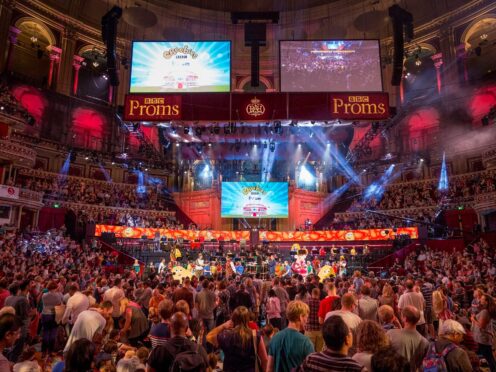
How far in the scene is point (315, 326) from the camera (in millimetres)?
6742

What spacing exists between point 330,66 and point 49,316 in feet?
43.1

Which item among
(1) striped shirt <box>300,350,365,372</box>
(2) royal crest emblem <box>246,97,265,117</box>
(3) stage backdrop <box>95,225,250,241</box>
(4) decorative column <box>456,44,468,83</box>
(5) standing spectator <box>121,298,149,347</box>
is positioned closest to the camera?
(1) striped shirt <box>300,350,365,372</box>

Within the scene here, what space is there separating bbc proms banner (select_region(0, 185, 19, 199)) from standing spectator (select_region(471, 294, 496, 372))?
23818 millimetres

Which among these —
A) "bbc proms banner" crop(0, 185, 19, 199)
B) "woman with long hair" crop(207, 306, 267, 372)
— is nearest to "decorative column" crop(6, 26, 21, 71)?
"bbc proms banner" crop(0, 185, 19, 199)

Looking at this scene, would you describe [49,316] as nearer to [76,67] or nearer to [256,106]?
[256,106]

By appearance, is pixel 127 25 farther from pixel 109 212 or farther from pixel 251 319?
pixel 251 319

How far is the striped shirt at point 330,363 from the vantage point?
9.29ft

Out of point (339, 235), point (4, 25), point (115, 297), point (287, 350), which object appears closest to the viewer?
point (287, 350)

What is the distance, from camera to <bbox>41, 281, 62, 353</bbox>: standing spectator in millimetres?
7652


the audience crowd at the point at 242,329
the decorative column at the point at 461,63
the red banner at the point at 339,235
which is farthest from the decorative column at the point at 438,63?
the audience crowd at the point at 242,329

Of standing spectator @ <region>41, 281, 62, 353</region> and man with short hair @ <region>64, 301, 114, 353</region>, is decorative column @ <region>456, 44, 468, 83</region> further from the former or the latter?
man with short hair @ <region>64, 301, 114, 353</region>

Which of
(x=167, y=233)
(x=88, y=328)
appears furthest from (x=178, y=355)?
(x=167, y=233)

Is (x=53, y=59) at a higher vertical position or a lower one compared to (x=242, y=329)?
higher

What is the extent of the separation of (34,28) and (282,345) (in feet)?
116
